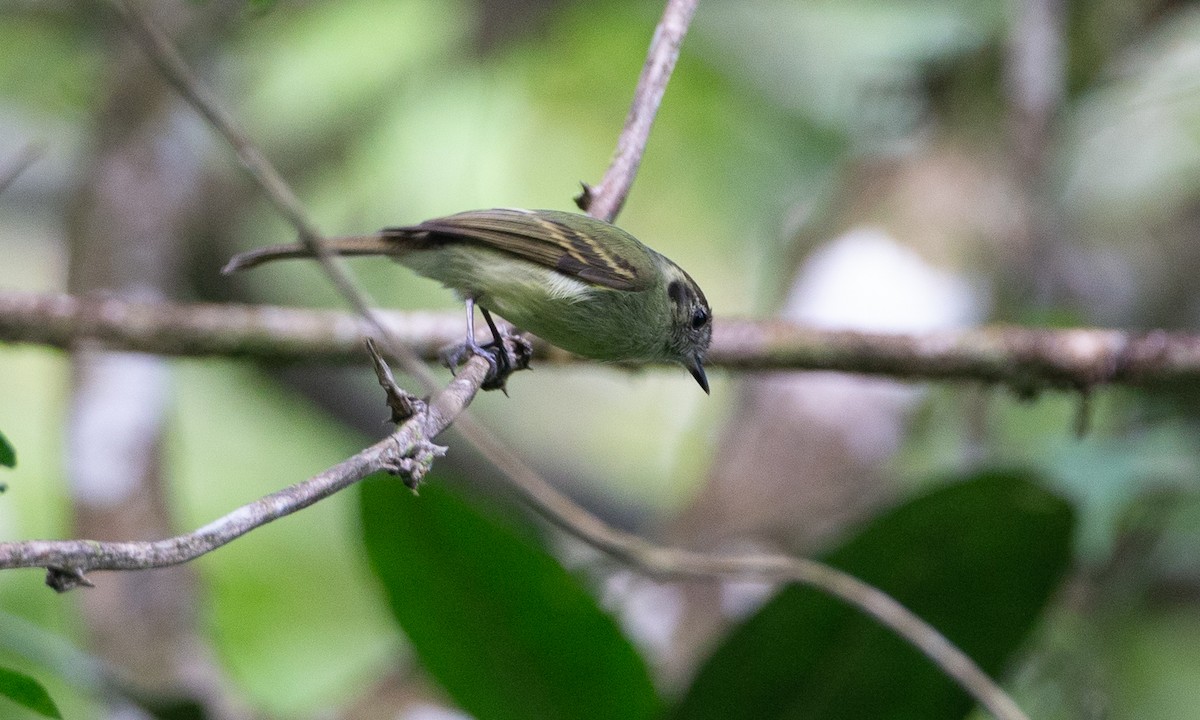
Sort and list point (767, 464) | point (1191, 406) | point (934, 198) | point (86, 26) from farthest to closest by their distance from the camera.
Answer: point (86, 26) < point (934, 198) < point (767, 464) < point (1191, 406)

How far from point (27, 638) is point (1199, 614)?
461cm

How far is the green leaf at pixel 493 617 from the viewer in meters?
2.78

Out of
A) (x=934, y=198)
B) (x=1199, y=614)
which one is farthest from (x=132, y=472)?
(x=1199, y=614)

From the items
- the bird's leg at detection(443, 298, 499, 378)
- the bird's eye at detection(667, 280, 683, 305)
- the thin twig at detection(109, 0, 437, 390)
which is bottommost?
the thin twig at detection(109, 0, 437, 390)

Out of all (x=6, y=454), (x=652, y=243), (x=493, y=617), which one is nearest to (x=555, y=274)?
(x=493, y=617)

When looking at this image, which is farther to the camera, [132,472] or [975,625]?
[132,472]

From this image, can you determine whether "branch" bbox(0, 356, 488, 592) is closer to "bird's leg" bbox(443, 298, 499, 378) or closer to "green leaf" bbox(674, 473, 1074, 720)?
"bird's leg" bbox(443, 298, 499, 378)

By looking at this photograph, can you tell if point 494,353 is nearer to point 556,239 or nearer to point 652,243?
point 556,239

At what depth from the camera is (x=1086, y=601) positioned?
4586mm

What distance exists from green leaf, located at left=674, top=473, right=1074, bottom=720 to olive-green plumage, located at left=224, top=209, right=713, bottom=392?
26.4 inches

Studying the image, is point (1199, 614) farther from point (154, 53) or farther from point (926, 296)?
point (154, 53)

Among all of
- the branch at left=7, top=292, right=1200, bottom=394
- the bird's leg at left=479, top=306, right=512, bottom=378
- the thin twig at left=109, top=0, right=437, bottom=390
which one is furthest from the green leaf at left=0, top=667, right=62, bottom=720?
the branch at left=7, top=292, right=1200, bottom=394

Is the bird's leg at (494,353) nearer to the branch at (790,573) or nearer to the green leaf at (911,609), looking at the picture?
the branch at (790,573)

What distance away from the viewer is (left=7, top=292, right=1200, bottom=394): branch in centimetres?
325
